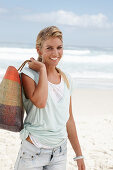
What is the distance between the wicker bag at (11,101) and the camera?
1.81 metres

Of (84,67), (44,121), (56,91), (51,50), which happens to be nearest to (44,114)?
(44,121)

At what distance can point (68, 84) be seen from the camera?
2.12 m

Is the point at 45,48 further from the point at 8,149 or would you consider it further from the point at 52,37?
the point at 8,149

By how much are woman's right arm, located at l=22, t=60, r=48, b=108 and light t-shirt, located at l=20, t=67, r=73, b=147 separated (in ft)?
0.13

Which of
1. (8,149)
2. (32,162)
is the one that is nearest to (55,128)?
(32,162)

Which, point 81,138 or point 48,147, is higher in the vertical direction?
point 48,147

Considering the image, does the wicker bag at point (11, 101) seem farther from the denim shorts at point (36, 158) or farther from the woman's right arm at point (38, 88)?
the denim shorts at point (36, 158)

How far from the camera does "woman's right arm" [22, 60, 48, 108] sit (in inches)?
70.5

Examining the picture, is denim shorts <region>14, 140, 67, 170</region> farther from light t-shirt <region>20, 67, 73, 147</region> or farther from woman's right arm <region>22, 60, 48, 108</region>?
woman's right arm <region>22, 60, 48, 108</region>

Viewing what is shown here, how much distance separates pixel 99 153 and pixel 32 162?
2540 mm

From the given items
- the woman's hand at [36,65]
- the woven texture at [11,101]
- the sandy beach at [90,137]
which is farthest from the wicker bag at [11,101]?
the sandy beach at [90,137]

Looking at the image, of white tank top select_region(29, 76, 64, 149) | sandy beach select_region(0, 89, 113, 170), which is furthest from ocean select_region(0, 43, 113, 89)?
white tank top select_region(29, 76, 64, 149)

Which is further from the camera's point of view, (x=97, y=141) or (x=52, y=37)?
(x=97, y=141)

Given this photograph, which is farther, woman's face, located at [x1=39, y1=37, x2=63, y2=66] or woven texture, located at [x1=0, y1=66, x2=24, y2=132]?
woman's face, located at [x1=39, y1=37, x2=63, y2=66]
